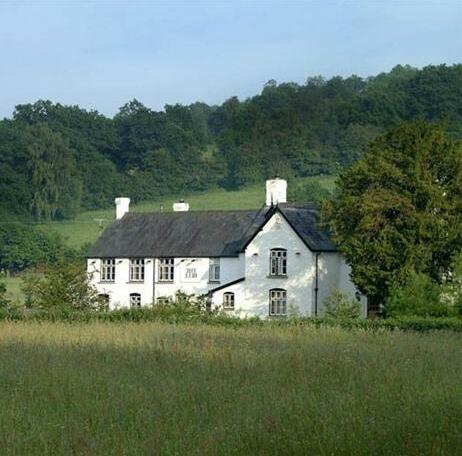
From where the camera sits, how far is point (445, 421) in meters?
15.6

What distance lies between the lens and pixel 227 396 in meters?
19.0

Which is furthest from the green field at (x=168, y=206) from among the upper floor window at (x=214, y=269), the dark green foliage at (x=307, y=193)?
the upper floor window at (x=214, y=269)

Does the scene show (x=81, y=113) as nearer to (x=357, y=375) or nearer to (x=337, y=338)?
(x=337, y=338)

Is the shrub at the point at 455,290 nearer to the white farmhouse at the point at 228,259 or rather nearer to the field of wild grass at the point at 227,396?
the white farmhouse at the point at 228,259

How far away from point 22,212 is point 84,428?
108953 millimetres

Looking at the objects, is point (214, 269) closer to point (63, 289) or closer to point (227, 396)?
point (63, 289)

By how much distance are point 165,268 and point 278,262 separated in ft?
29.9

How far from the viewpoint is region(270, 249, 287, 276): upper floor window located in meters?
63.2

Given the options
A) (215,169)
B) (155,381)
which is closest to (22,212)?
(215,169)

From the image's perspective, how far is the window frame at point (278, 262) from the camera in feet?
207

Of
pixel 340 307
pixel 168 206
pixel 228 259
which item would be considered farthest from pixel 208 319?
pixel 168 206

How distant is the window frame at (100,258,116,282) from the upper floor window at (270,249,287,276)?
1221 cm

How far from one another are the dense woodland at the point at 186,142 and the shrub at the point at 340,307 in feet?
229

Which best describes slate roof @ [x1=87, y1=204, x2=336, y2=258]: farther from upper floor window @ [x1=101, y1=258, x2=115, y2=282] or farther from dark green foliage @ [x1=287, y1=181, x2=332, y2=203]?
dark green foliage @ [x1=287, y1=181, x2=332, y2=203]
